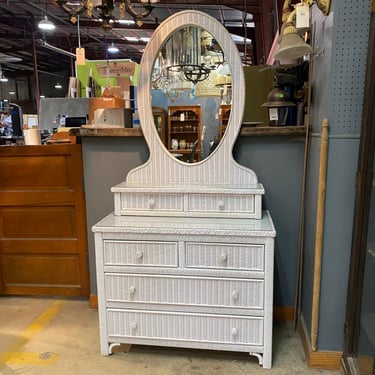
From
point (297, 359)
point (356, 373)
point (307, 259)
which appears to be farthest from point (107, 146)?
point (356, 373)

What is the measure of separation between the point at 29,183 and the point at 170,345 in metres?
1.64

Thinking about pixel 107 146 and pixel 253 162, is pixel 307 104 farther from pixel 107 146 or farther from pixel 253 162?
pixel 107 146

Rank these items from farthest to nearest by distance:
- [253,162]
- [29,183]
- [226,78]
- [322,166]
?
[29,183] → [253,162] → [226,78] → [322,166]

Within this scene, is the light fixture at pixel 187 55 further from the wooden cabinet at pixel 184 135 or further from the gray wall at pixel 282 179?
the gray wall at pixel 282 179

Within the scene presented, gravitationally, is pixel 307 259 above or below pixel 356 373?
above

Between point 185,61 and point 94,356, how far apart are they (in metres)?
1.94

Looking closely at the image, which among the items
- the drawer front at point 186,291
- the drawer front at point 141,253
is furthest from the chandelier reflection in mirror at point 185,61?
the drawer front at point 186,291

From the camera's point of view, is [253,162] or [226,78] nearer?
[226,78]

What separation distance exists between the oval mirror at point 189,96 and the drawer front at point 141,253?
0.63 meters

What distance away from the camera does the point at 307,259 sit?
2.10 meters

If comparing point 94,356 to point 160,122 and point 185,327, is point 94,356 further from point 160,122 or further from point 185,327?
point 160,122

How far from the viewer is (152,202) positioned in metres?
2.13

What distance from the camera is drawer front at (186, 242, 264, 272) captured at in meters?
1.82

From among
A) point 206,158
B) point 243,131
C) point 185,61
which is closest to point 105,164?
point 206,158
